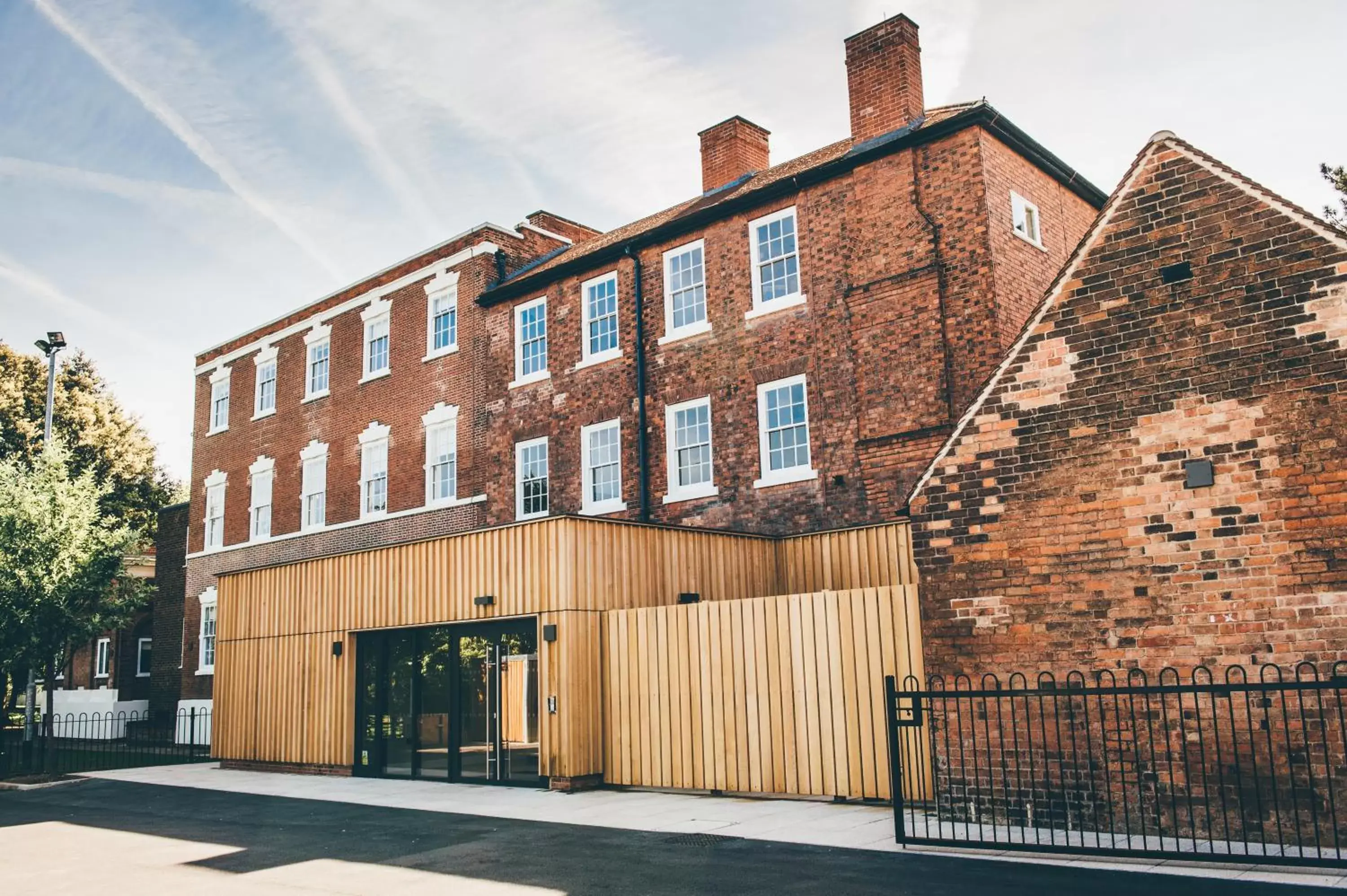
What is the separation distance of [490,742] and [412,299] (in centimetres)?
1424

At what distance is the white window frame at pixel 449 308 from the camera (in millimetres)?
26078

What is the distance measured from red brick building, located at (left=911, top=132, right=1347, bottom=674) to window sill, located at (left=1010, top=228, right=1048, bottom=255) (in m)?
8.17

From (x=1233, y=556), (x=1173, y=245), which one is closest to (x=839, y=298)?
(x=1173, y=245)

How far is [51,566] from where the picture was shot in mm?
20375

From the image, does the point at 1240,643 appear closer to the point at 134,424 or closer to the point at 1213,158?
the point at 1213,158

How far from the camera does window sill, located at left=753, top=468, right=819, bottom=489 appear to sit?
18922 millimetres

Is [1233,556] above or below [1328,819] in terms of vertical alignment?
above

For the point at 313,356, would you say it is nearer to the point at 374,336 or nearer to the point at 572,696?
the point at 374,336

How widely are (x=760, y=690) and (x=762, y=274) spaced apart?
959 centimetres

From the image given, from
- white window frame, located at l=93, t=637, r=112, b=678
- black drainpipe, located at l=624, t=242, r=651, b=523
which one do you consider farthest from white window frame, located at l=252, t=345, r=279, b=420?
black drainpipe, located at l=624, t=242, r=651, b=523

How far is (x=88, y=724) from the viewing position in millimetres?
33531

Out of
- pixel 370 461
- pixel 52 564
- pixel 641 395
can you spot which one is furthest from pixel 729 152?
pixel 52 564

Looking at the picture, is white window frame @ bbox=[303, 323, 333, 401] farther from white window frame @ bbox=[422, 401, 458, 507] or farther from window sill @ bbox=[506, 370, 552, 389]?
window sill @ bbox=[506, 370, 552, 389]

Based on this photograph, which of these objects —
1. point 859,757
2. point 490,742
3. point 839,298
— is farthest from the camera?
point 839,298
